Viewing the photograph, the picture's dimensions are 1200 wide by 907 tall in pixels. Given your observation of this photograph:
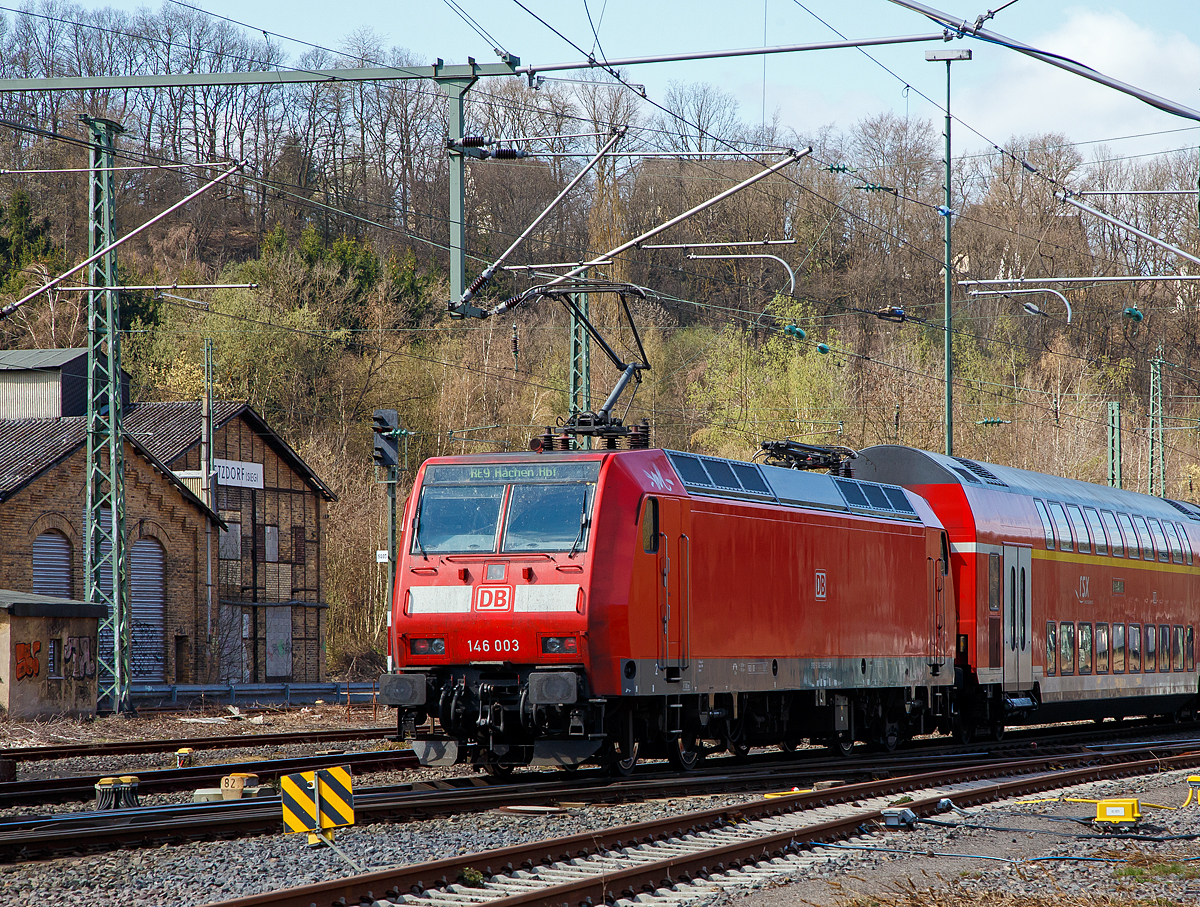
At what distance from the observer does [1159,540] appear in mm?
27672

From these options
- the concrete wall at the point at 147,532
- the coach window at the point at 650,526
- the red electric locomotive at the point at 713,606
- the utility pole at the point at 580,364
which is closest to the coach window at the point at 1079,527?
the red electric locomotive at the point at 713,606

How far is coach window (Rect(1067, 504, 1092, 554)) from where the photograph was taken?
80.5 ft

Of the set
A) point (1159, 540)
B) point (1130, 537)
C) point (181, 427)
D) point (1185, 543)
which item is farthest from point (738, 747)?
point (181, 427)

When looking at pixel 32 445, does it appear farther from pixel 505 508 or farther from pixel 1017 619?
pixel 505 508

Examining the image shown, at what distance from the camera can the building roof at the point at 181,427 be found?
44.7 m

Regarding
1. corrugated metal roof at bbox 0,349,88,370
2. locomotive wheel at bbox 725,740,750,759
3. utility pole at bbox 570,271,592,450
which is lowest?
locomotive wheel at bbox 725,740,750,759

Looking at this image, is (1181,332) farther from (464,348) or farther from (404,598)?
(404,598)

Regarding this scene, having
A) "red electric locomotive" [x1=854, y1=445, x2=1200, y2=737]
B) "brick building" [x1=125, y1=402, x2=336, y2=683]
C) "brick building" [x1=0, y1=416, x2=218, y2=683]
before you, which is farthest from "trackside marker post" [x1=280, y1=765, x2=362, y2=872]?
"brick building" [x1=125, y1=402, x2=336, y2=683]

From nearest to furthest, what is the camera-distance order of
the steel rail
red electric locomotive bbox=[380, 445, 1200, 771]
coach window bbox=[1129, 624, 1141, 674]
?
the steel rail
red electric locomotive bbox=[380, 445, 1200, 771]
coach window bbox=[1129, 624, 1141, 674]

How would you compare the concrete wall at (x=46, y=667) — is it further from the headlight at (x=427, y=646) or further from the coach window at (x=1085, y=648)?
the coach window at (x=1085, y=648)

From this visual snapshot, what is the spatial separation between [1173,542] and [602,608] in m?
18.4

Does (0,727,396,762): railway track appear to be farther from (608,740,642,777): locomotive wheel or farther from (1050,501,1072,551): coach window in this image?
(1050,501,1072,551): coach window

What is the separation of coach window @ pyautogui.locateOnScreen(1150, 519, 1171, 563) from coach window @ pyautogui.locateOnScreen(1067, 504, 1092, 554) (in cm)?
335

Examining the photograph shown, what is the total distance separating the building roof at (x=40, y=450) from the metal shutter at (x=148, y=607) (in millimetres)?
2010
